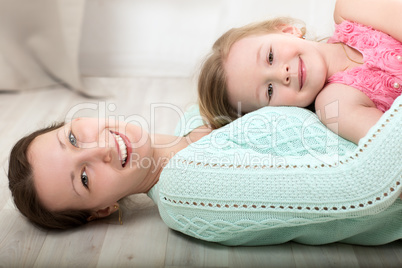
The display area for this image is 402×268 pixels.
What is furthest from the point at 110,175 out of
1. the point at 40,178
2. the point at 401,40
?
the point at 401,40

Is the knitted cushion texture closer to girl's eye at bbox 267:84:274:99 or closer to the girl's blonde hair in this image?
girl's eye at bbox 267:84:274:99

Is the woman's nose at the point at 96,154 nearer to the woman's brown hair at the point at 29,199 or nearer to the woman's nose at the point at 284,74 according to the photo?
the woman's brown hair at the point at 29,199

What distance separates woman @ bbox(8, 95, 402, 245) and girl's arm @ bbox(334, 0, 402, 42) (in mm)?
360

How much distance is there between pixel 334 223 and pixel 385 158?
235 millimetres

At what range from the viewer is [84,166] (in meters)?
1.51

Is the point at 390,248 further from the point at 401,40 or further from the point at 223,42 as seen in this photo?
the point at 223,42

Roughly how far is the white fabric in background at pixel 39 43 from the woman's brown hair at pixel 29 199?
1124 millimetres

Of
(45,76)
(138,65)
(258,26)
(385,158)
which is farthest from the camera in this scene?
(138,65)

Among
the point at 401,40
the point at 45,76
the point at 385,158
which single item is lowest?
the point at 45,76

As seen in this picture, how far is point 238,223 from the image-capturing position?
1.44m

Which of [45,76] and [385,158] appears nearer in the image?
[385,158]

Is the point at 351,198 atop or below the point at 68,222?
atop

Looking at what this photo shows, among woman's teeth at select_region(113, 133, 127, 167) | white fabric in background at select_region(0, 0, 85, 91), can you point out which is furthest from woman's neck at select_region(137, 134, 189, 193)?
white fabric in background at select_region(0, 0, 85, 91)

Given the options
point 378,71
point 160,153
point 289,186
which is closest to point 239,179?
point 289,186
